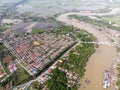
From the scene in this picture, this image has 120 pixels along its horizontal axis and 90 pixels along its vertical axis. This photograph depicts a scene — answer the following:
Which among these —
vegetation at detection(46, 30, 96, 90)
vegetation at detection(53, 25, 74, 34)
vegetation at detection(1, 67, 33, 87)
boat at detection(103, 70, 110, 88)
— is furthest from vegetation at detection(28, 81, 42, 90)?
vegetation at detection(53, 25, 74, 34)

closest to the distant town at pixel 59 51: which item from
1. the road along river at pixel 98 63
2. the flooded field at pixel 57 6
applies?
the road along river at pixel 98 63

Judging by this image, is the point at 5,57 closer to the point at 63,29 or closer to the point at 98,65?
the point at 98,65

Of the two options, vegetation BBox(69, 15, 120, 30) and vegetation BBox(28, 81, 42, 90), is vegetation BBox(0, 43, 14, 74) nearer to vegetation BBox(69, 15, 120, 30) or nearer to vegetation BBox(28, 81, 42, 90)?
vegetation BBox(28, 81, 42, 90)

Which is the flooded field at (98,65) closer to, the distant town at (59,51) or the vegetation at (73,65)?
the distant town at (59,51)

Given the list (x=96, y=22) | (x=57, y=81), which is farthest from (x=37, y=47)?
(x=96, y=22)

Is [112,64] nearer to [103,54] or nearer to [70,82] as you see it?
[103,54]

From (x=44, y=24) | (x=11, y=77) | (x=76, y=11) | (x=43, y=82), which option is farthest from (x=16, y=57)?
(x=76, y=11)
